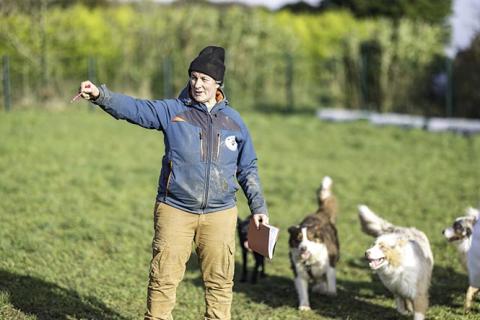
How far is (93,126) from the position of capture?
58.1ft

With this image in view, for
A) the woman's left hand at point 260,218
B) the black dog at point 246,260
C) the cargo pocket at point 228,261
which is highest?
the woman's left hand at point 260,218

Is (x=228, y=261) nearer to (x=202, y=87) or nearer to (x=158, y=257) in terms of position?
(x=158, y=257)

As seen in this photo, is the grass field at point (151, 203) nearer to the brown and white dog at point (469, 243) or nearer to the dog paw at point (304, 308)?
the dog paw at point (304, 308)

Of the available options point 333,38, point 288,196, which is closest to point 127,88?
point 333,38

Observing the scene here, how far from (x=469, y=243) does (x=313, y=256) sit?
1422 millimetres

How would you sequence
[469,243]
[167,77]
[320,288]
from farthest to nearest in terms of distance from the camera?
[167,77] → [320,288] → [469,243]

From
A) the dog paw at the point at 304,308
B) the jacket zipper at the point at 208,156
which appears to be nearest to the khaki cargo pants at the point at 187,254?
the jacket zipper at the point at 208,156

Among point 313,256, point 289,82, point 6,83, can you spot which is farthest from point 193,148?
point 289,82

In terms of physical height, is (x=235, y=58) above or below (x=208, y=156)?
above

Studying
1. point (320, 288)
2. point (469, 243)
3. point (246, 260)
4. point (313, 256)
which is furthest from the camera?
point (246, 260)

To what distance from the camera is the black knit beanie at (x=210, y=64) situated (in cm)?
429

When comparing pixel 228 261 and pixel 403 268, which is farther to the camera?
pixel 403 268

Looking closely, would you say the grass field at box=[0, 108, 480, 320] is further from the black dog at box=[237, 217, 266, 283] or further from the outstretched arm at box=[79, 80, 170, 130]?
the outstretched arm at box=[79, 80, 170, 130]

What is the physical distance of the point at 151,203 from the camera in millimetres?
10758
